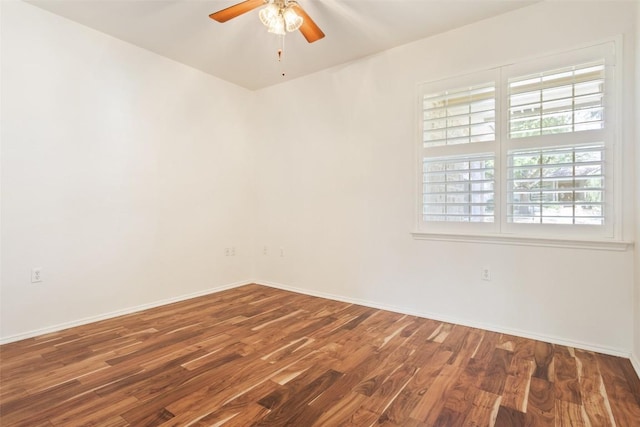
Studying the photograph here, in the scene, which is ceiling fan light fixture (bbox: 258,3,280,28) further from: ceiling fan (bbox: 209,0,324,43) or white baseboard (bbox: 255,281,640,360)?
white baseboard (bbox: 255,281,640,360)

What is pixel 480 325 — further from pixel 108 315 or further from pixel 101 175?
pixel 101 175

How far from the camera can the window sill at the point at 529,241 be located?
2.37 metres

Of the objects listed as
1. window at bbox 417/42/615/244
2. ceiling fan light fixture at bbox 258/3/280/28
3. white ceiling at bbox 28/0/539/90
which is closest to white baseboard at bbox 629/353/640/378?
window at bbox 417/42/615/244

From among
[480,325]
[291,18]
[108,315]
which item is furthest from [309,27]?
[108,315]

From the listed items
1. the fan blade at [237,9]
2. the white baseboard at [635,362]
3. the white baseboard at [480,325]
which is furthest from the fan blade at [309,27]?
the white baseboard at [635,362]

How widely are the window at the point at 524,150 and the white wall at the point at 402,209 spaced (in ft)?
0.41

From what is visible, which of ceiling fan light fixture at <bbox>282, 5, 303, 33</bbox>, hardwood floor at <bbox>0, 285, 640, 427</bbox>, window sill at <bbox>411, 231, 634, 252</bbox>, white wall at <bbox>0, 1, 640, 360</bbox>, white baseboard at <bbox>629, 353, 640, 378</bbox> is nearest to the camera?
hardwood floor at <bbox>0, 285, 640, 427</bbox>

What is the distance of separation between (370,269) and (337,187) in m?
1.04

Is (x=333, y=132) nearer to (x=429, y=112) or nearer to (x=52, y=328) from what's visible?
(x=429, y=112)

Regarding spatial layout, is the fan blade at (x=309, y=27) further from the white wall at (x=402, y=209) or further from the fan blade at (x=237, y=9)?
the white wall at (x=402, y=209)

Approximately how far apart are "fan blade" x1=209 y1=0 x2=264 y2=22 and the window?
180 cm

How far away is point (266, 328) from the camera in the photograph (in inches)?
114

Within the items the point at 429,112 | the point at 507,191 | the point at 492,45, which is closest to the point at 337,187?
the point at 429,112

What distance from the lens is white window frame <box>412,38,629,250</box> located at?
2.37m
